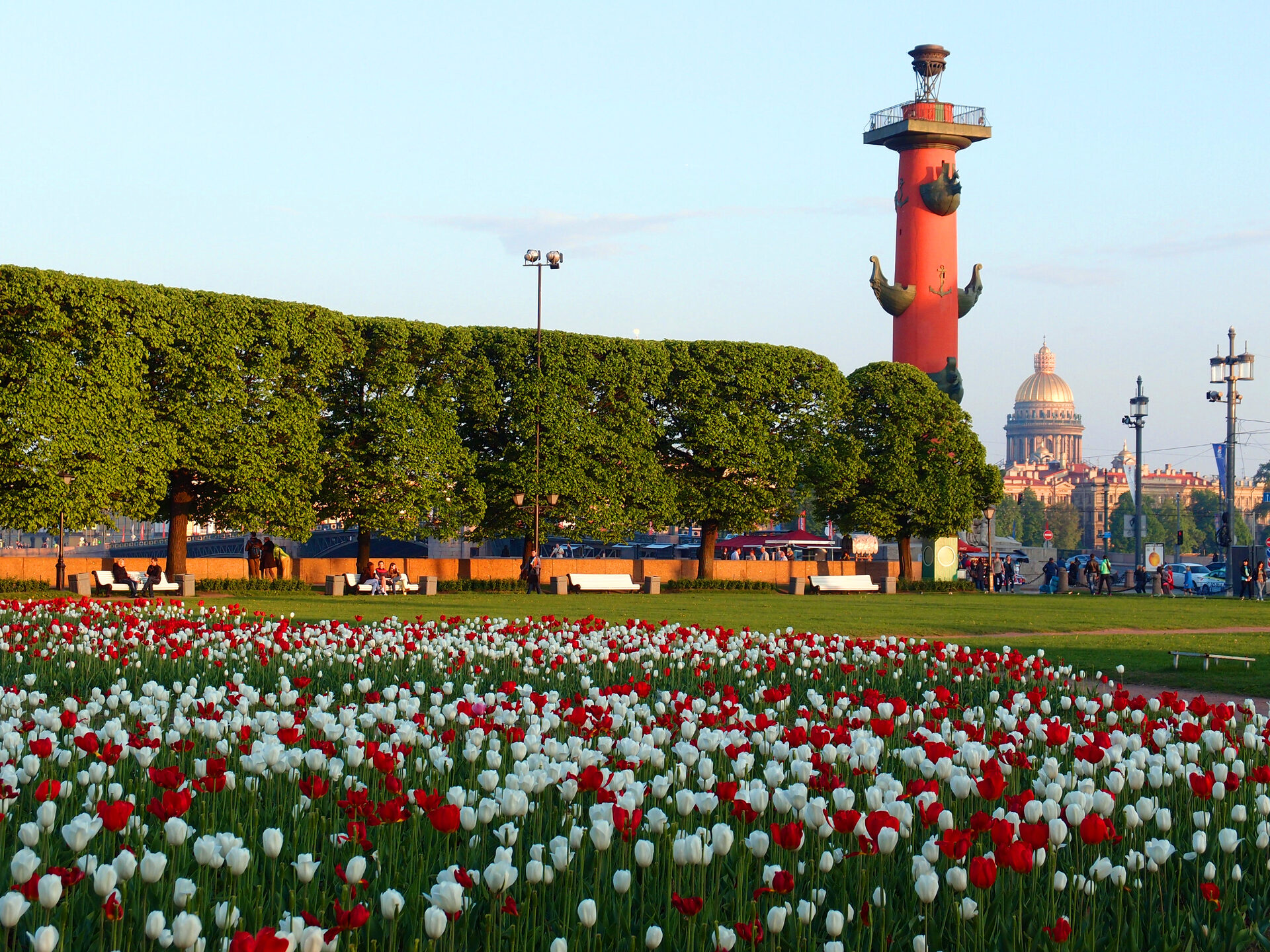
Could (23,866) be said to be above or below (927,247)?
below

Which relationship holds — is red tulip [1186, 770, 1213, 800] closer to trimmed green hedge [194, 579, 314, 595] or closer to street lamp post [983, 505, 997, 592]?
trimmed green hedge [194, 579, 314, 595]

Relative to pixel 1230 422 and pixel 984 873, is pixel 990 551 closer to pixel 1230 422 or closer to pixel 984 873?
pixel 1230 422

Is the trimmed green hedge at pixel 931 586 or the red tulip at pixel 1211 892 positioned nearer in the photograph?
the red tulip at pixel 1211 892

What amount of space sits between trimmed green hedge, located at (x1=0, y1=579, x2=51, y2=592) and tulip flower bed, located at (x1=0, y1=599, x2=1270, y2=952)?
2507 cm

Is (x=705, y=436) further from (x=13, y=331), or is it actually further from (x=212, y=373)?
(x=13, y=331)

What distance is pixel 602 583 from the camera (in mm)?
40375

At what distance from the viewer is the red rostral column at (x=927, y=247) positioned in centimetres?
6081

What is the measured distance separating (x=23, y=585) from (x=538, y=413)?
15.3 m

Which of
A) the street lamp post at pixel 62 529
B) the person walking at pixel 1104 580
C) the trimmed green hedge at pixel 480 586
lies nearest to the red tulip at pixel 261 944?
the street lamp post at pixel 62 529

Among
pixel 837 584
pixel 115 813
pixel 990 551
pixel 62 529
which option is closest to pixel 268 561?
pixel 62 529

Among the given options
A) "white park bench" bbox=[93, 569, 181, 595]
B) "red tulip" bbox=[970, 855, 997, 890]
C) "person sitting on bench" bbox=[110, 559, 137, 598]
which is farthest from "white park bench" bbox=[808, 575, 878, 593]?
"red tulip" bbox=[970, 855, 997, 890]

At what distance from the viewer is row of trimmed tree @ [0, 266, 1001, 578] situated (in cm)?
3347

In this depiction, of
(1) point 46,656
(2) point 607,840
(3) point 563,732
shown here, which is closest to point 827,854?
(2) point 607,840

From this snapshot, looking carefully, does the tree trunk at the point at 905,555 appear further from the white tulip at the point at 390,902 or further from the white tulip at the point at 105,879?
the white tulip at the point at 105,879
